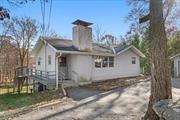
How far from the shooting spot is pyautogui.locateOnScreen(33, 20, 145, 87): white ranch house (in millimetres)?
21812

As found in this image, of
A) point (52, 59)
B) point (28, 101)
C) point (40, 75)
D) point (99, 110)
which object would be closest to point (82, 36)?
point (52, 59)

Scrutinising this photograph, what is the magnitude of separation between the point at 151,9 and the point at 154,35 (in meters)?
1.01

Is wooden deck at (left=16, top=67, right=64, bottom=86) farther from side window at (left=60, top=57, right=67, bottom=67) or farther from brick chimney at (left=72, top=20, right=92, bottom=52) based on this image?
brick chimney at (left=72, top=20, right=92, bottom=52)

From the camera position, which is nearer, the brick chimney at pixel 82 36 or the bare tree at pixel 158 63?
the bare tree at pixel 158 63

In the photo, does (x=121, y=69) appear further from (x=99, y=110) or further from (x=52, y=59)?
(x=99, y=110)

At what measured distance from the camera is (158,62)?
8695mm

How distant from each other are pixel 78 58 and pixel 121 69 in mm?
6741

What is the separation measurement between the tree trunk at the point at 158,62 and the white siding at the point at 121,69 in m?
14.7

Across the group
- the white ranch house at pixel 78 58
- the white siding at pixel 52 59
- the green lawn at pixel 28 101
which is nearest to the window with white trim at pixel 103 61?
the white ranch house at pixel 78 58

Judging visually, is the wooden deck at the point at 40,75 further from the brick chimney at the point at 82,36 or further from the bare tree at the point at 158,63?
the bare tree at the point at 158,63

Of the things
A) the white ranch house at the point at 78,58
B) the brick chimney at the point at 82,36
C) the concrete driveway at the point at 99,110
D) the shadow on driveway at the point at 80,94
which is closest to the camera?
the concrete driveway at the point at 99,110

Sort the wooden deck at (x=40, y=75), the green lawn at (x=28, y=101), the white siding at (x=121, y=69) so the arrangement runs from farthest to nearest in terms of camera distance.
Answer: the white siding at (x=121, y=69) < the wooden deck at (x=40, y=75) < the green lawn at (x=28, y=101)

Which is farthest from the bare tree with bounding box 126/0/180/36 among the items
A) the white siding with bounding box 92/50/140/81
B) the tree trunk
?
the tree trunk

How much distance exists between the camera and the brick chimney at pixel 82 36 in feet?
73.3
